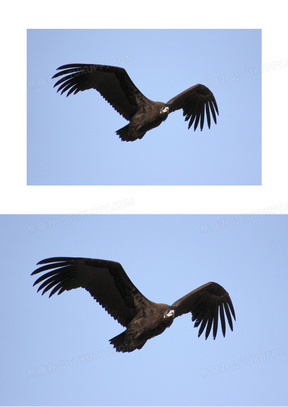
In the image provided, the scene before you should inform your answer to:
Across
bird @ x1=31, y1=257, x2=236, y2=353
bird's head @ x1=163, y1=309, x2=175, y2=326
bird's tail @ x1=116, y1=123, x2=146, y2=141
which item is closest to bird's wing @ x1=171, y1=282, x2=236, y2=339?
bird @ x1=31, y1=257, x2=236, y2=353

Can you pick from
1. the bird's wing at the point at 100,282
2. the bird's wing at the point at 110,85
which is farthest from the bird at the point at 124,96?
the bird's wing at the point at 100,282

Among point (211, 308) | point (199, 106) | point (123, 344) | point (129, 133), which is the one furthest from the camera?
point (199, 106)

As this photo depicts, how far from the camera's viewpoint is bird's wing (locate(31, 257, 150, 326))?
930 centimetres

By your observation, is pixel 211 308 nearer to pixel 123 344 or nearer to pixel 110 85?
pixel 123 344

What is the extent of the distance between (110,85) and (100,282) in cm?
357

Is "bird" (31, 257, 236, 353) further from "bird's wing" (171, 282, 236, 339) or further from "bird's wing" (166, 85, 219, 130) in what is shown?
"bird's wing" (166, 85, 219, 130)

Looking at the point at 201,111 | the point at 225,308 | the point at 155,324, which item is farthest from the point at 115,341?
the point at 201,111

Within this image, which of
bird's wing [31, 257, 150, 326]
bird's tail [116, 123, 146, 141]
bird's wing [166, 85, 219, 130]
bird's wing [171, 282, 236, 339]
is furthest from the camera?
bird's wing [166, 85, 219, 130]

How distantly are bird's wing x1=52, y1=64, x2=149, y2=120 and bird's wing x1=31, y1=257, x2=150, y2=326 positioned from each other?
3.17 metres

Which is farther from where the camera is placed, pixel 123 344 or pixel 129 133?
pixel 129 133

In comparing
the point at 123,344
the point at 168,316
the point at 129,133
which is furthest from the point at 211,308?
the point at 129,133

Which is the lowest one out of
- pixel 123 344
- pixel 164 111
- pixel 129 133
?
pixel 123 344

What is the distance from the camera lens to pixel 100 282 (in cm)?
979

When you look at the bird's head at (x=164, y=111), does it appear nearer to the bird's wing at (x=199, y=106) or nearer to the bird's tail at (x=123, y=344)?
the bird's wing at (x=199, y=106)
